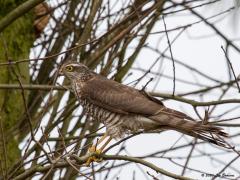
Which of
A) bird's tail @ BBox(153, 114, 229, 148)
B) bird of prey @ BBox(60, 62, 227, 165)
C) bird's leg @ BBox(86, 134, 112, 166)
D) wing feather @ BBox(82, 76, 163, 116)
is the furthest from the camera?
wing feather @ BBox(82, 76, 163, 116)

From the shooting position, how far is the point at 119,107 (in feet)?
18.1

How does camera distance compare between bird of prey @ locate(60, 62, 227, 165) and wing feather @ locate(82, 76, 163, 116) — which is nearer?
bird of prey @ locate(60, 62, 227, 165)

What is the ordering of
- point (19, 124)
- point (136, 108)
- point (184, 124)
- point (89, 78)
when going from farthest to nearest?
point (19, 124)
point (89, 78)
point (136, 108)
point (184, 124)

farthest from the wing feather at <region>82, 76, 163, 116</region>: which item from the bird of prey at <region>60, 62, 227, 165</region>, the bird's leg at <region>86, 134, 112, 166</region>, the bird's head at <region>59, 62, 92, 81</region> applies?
the bird's leg at <region>86, 134, 112, 166</region>

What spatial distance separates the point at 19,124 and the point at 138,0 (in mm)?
1880

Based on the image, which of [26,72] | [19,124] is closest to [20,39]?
[26,72]

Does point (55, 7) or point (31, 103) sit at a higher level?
point (55, 7)

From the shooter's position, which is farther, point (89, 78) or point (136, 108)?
point (89, 78)

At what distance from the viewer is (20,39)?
7.24 metres

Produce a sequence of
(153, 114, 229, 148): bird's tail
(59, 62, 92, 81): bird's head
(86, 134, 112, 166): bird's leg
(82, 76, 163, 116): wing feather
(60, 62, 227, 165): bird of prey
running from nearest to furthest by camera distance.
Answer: (153, 114, 229, 148): bird's tail
(86, 134, 112, 166): bird's leg
(60, 62, 227, 165): bird of prey
(82, 76, 163, 116): wing feather
(59, 62, 92, 81): bird's head

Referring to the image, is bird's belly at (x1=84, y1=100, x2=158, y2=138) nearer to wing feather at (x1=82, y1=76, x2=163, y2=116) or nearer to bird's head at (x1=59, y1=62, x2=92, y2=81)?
wing feather at (x1=82, y1=76, x2=163, y2=116)

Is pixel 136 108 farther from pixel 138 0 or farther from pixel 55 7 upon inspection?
pixel 55 7

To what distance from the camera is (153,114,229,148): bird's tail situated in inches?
173

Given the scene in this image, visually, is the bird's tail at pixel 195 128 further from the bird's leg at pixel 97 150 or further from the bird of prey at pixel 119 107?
the bird's leg at pixel 97 150
